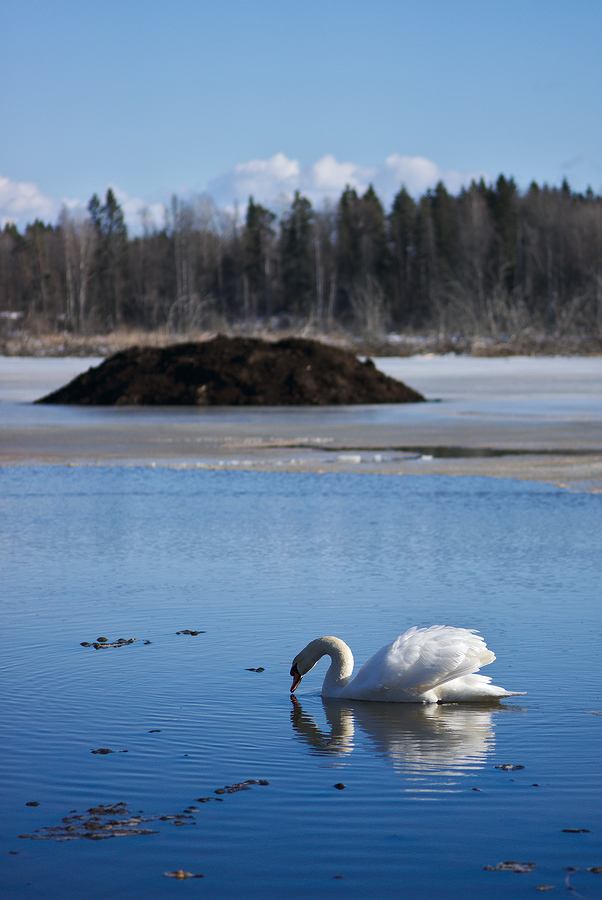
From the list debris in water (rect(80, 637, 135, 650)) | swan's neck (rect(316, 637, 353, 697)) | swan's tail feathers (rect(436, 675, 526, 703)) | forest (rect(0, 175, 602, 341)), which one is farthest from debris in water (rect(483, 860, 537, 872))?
forest (rect(0, 175, 602, 341))

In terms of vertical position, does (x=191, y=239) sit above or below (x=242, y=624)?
above

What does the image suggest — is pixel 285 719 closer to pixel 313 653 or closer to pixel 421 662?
pixel 313 653

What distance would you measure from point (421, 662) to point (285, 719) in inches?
23.4

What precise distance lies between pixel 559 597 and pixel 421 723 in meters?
2.19

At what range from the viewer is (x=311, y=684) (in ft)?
16.2

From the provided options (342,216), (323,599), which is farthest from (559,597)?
(342,216)

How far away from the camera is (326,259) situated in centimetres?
8881

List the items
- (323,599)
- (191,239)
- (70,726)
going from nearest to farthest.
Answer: (70,726)
(323,599)
(191,239)

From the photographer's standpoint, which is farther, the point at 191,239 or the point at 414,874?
the point at 191,239

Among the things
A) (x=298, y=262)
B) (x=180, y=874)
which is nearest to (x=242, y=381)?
(x=180, y=874)

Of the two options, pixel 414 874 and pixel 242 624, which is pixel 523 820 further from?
pixel 242 624

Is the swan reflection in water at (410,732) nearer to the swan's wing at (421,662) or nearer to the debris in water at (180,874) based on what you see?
the swan's wing at (421,662)

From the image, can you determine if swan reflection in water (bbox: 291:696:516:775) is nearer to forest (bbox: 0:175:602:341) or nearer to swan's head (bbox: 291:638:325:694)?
swan's head (bbox: 291:638:325:694)

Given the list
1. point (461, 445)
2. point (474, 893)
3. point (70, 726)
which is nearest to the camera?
point (474, 893)
